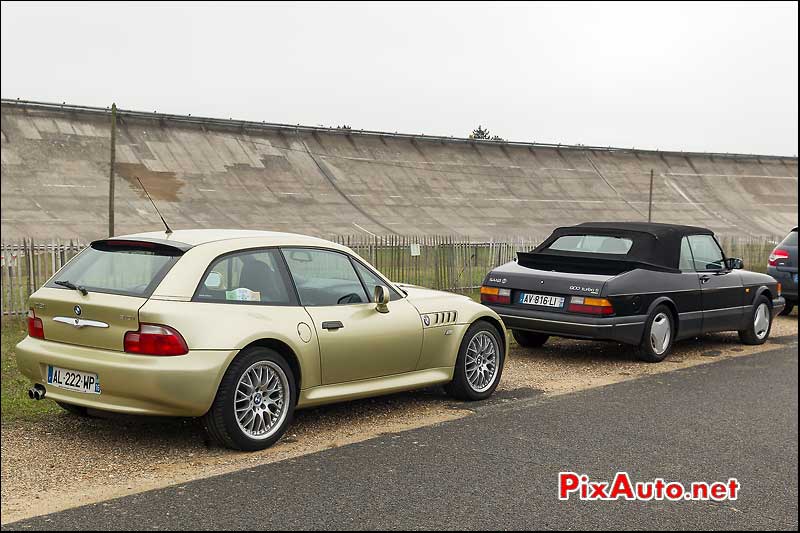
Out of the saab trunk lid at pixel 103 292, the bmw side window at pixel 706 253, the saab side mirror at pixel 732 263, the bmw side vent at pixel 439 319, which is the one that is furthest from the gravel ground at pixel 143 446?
the saab side mirror at pixel 732 263

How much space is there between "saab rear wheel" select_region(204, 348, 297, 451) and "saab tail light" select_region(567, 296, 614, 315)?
4.26 m

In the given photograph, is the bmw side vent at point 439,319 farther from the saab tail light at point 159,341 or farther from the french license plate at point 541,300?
the french license plate at point 541,300

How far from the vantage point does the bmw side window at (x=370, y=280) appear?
699cm

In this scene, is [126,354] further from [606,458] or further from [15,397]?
[606,458]

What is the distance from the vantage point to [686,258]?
34.6ft

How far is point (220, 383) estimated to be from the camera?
563cm

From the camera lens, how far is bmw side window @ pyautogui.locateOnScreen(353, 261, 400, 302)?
6988 mm

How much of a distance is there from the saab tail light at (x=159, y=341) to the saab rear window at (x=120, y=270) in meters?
0.28

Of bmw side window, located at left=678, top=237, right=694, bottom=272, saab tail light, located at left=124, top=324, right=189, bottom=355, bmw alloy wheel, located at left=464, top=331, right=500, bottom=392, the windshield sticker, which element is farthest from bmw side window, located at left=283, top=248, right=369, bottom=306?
bmw side window, located at left=678, top=237, right=694, bottom=272

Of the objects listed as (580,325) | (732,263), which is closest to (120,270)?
(580,325)

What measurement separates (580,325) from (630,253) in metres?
1.25

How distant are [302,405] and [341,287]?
1035 millimetres

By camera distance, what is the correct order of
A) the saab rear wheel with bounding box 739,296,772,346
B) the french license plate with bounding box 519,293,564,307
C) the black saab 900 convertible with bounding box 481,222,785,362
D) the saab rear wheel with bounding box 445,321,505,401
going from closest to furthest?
the saab rear wheel with bounding box 445,321,505,401 < the black saab 900 convertible with bounding box 481,222,785,362 < the french license plate with bounding box 519,293,564,307 < the saab rear wheel with bounding box 739,296,772,346

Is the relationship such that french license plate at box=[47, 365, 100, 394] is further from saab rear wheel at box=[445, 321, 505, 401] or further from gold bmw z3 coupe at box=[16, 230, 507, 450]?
saab rear wheel at box=[445, 321, 505, 401]
